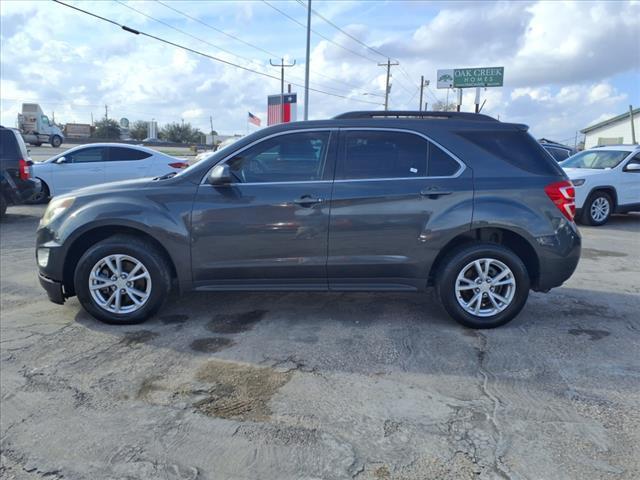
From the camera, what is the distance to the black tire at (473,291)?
4.36 meters

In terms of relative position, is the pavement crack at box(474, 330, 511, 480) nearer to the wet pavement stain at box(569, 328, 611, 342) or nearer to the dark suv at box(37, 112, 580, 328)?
the dark suv at box(37, 112, 580, 328)

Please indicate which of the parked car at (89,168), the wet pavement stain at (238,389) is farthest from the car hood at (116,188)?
the parked car at (89,168)

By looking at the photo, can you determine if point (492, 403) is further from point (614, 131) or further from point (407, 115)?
point (614, 131)

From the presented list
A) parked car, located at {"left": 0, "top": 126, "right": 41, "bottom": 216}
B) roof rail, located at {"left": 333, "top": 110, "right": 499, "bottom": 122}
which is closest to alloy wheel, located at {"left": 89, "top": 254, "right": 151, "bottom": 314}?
roof rail, located at {"left": 333, "top": 110, "right": 499, "bottom": 122}

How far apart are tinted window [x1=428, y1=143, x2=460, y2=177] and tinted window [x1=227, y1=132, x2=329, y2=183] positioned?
0.92 m

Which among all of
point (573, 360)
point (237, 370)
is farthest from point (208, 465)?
point (573, 360)

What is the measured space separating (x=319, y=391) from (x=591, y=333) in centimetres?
259

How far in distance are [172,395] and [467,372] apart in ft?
6.75

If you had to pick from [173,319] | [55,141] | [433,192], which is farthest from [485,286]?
[55,141]

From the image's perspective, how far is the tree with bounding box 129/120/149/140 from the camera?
259 feet

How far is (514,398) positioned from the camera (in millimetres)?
3279

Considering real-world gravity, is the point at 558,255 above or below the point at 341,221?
below

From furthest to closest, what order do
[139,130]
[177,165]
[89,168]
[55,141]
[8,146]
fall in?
[139,130] → [55,141] → [177,165] → [89,168] → [8,146]

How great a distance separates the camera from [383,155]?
14.6ft
